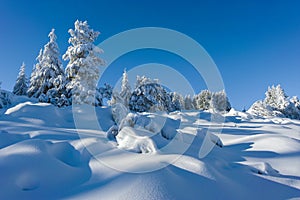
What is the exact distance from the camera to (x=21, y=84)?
28.5 metres

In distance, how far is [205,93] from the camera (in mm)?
51719

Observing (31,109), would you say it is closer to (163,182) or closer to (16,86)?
(163,182)

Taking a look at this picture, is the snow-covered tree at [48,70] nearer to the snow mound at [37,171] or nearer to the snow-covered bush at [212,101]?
the snow mound at [37,171]

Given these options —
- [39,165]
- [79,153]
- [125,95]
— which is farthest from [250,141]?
[125,95]

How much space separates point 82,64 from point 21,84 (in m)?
18.5

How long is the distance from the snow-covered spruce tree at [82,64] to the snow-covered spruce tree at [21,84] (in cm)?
1640

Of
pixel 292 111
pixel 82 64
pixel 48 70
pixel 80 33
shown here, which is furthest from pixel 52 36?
pixel 292 111

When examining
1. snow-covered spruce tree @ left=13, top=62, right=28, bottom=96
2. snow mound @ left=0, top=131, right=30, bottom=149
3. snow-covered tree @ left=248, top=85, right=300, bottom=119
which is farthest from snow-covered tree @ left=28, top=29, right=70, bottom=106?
snow-covered tree @ left=248, top=85, right=300, bottom=119

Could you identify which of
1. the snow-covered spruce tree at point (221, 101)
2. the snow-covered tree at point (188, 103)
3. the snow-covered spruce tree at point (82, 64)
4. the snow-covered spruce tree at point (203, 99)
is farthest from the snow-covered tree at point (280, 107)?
the snow-covered tree at point (188, 103)

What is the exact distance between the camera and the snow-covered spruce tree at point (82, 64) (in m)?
14.8

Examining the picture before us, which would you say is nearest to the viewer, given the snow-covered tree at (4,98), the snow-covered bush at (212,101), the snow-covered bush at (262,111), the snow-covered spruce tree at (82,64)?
the snow-covered tree at (4,98)

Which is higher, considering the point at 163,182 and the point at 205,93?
the point at 205,93

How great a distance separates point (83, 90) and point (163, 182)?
42.7 feet

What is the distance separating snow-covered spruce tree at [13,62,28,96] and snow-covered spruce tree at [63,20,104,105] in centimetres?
1640
